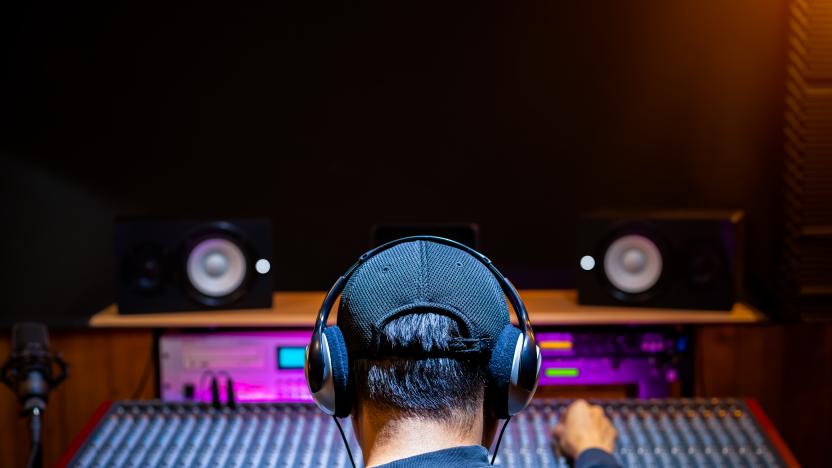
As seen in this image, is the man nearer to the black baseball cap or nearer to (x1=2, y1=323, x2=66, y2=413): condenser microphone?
the black baseball cap

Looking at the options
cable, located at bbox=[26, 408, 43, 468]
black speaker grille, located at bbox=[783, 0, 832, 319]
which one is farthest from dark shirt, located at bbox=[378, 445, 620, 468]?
black speaker grille, located at bbox=[783, 0, 832, 319]

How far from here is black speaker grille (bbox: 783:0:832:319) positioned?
2318 mm

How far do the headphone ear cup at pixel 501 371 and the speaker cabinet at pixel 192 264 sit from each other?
126 cm

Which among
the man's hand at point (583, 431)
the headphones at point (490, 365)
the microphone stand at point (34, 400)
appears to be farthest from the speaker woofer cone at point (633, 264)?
the microphone stand at point (34, 400)

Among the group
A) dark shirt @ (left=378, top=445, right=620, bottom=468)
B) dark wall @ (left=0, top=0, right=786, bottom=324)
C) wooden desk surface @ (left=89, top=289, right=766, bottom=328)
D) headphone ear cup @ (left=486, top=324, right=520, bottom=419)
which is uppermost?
dark wall @ (left=0, top=0, right=786, bottom=324)

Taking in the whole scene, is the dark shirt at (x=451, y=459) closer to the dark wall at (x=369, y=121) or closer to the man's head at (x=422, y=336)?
the man's head at (x=422, y=336)

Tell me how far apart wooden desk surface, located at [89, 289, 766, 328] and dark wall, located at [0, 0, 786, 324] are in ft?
1.55

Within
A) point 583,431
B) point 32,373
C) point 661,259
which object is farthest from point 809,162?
point 32,373

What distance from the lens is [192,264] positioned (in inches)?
88.2

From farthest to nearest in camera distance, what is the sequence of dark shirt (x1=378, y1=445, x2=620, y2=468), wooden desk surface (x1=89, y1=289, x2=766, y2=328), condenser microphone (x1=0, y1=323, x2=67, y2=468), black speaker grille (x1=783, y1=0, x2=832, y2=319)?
black speaker grille (x1=783, y1=0, x2=832, y2=319)
wooden desk surface (x1=89, y1=289, x2=766, y2=328)
condenser microphone (x1=0, y1=323, x2=67, y2=468)
dark shirt (x1=378, y1=445, x2=620, y2=468)

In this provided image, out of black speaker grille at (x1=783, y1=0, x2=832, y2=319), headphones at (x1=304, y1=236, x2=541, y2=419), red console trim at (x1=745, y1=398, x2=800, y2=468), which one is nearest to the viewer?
headphones at (x1=304, y1=236, x2=541, y2=419)

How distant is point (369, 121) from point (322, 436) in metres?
1.23

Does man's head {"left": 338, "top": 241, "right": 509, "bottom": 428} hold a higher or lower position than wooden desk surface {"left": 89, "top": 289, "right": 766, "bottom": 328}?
higher

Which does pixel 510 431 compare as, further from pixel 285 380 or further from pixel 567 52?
pixel 567 52
